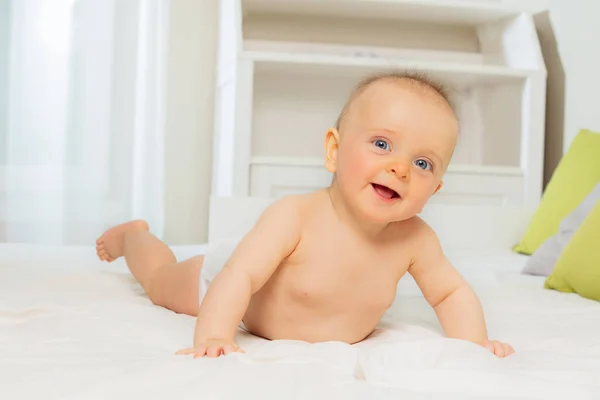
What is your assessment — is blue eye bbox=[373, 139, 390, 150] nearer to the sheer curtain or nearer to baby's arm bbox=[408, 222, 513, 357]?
baby's arm bbox=[408, 222, 513, 357]

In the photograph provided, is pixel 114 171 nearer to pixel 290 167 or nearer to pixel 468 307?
pixel 290 167

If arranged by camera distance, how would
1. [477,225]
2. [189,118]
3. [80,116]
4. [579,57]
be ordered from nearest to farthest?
[477,225] < [579,57] < [80,116] < [189,118]

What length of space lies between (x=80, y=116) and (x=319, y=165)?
1.00 m

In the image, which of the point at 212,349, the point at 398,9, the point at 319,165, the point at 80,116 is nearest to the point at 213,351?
the point at 212,349

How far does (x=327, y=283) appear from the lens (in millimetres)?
863

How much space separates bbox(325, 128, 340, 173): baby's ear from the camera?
862 mm

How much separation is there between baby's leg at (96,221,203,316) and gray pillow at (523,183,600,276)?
2.41 feet

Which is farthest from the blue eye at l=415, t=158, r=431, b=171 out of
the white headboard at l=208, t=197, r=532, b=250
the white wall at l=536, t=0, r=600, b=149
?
the white wall at l=536, t=0, r=600, b=149

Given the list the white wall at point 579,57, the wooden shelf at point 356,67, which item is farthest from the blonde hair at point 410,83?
the wooden shelf at point 356,67

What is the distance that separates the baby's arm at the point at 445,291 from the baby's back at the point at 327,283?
0.04 metres

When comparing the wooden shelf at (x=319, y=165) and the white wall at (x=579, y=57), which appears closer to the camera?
the white wall at (x=579, y=57)

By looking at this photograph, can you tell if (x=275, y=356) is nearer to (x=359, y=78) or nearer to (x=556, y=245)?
(x=556, y=245)

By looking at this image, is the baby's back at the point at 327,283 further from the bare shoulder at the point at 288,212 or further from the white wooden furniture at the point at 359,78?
the white wooden furniture at the point at 359,78

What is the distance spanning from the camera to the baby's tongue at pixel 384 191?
80cm
